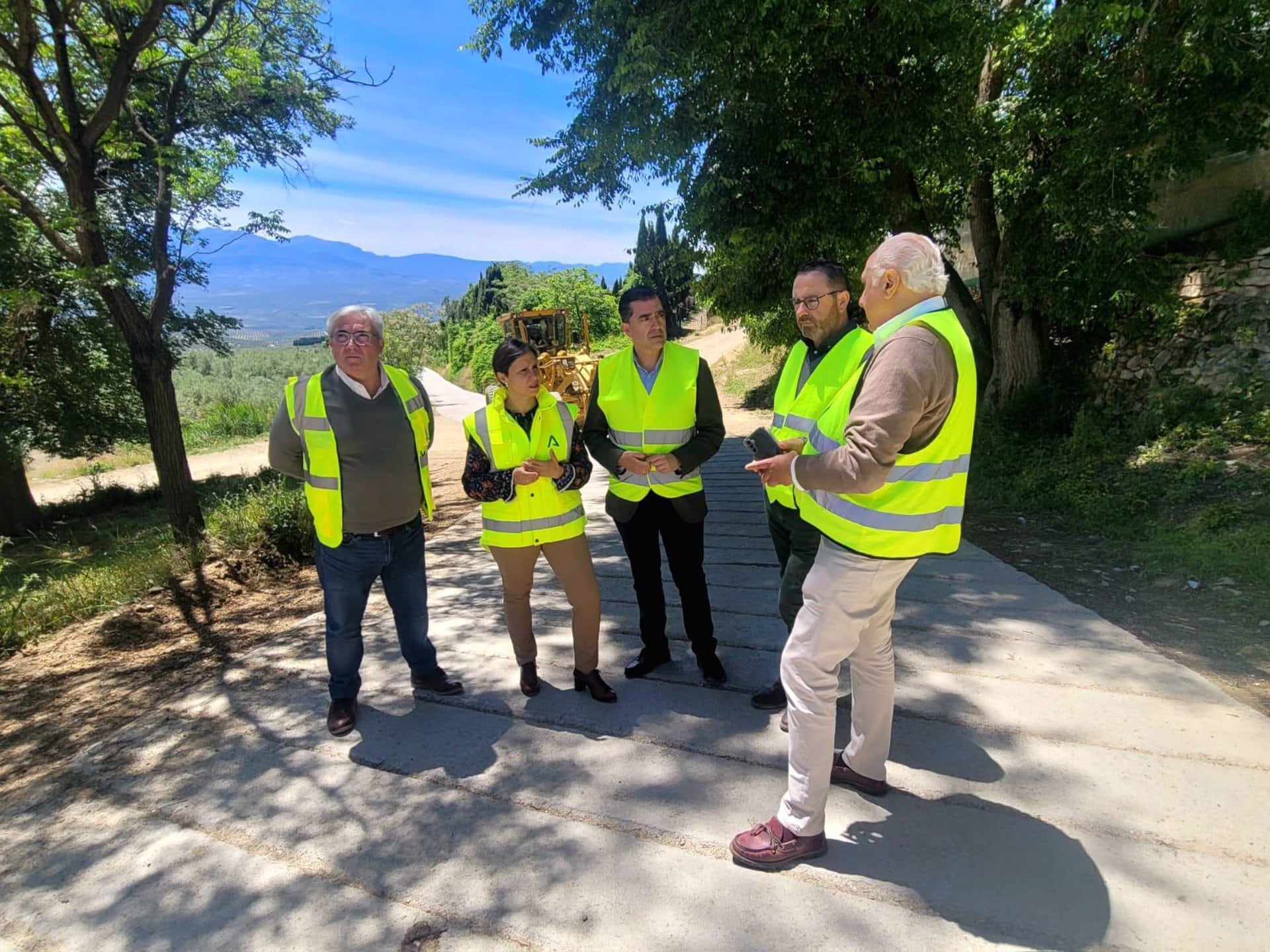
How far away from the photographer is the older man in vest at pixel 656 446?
108 inches

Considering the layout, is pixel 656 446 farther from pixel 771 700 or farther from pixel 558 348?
pixel 558 348

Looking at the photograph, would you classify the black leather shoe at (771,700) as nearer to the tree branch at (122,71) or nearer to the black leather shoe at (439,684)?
the black leather shoe at (439,684)

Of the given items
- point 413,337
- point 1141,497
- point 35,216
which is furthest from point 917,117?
point 413,337

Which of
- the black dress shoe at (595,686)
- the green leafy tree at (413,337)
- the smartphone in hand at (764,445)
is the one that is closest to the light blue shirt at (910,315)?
the smartphone in hand at (764,445)

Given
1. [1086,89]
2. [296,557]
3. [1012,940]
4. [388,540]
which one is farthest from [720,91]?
[1012,940]

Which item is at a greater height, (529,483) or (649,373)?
(649,373)

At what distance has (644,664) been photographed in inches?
123

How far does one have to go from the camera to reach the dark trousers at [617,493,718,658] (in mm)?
2908

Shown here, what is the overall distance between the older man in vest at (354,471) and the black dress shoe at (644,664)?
1038 mm

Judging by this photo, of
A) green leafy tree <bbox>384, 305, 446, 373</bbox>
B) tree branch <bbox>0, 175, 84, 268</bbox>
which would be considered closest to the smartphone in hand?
tree branch <bbox>0, 175, 84, 268</bbox>

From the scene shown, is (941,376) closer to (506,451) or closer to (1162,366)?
(506,451)

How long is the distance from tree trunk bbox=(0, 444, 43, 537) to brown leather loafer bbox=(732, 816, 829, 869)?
1320 centimetres

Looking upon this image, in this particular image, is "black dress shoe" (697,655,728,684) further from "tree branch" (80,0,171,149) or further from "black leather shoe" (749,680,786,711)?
"tree branch" (80,0,171,149)

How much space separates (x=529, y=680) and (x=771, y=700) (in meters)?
1.12
